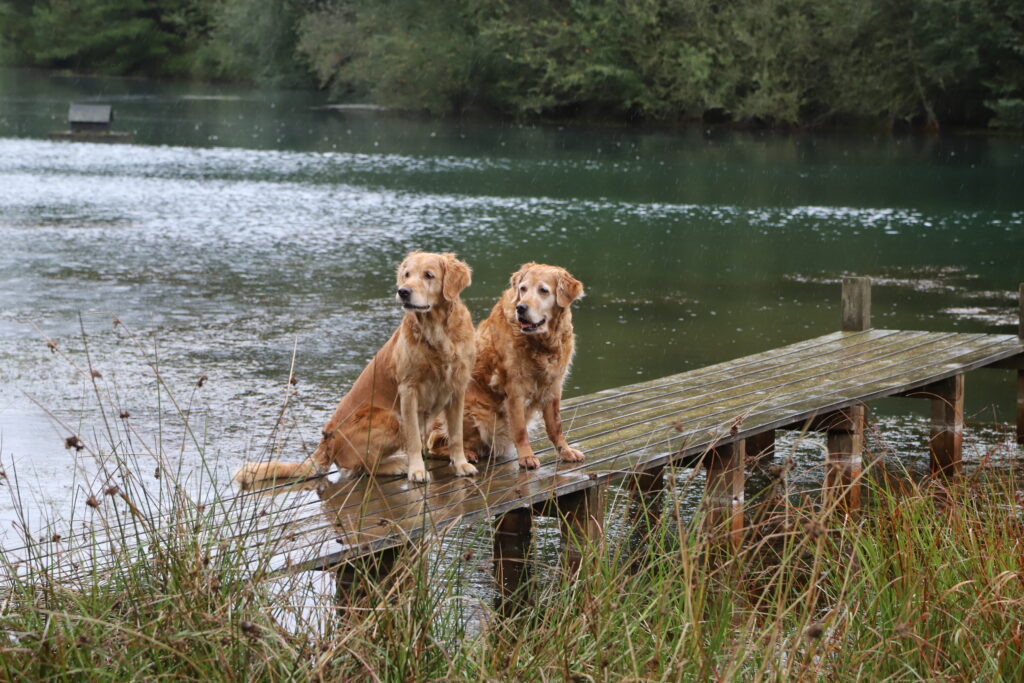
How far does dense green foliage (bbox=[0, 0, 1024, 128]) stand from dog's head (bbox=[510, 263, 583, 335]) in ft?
115

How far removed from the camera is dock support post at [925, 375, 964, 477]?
29.1ft

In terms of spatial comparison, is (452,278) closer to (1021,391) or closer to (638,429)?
(638,429)

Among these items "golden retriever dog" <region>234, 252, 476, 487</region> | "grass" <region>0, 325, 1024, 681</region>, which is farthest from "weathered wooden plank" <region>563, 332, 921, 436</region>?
"grass" <region>0, 325, 1024, 681</region>

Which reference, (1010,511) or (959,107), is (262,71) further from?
(1010,511)

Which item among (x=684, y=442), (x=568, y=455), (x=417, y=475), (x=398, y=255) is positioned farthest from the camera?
(x=398, y=255)

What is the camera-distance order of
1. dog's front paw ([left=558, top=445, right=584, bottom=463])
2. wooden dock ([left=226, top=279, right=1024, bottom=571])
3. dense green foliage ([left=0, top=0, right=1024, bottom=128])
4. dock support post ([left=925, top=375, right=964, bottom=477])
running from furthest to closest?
dense green foliage ([left=0, top=0, right=1024, bottom=128])
dock support post ([left=925, top=375, right=964, bottom=477])
dog's front paw ([left=558, top=445, right=584, bottom=463])
wooden dock ([left=226, top=279, right=1024, bottom=571])

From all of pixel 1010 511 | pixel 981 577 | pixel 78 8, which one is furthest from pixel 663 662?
pixel 78 8

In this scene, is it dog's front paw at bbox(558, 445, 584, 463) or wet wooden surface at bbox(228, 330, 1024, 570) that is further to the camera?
dog's front paw at bbox(558, 445, 584, 463)

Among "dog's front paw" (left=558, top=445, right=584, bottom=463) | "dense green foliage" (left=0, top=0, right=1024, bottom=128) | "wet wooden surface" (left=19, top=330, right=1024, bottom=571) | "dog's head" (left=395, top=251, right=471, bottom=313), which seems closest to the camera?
"wet wooden surface" (left=19, top=330, right=1024, bottom=571)

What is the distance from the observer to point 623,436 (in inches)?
263

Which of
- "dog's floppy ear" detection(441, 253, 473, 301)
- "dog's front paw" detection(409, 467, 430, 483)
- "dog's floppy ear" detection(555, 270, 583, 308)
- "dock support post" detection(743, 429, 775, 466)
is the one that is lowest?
"dock support post" detection(743, 429, 775, 466)

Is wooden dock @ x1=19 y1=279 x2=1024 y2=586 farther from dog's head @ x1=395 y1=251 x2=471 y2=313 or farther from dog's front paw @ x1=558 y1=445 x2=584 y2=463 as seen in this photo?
dog's head @ x1=395 y1=251 x2=471 y2=313

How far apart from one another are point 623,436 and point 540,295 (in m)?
1.29

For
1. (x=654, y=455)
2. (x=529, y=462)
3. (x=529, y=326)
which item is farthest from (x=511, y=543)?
(x=529, y=326)
